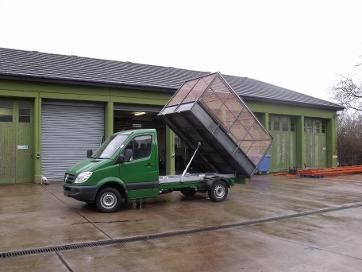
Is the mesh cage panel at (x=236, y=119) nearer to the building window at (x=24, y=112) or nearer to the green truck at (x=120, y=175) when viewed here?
the green truck at (x=120, y=175)

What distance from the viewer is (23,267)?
20.3 ft

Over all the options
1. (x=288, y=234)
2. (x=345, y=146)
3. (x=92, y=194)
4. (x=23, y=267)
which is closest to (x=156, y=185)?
(x=92, y=194)

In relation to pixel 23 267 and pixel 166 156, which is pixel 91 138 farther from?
pixel 23 267

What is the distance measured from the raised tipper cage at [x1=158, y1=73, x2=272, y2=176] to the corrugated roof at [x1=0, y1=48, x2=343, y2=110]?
19.5 feet

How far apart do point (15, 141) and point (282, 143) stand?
1454cm

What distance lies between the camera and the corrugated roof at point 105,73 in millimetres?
17016

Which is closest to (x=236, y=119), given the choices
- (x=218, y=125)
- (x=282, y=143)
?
(x=218, y=125)

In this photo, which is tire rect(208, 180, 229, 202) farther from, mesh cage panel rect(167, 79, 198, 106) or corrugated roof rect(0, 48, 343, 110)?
corrugated roof rect(0, 48, 343, 110)

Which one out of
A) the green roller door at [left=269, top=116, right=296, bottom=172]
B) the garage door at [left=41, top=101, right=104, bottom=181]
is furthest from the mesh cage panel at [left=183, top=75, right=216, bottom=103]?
the green roller door at [left=269, top=116, right=296, bottom=172]

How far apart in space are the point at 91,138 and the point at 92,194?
8.29m

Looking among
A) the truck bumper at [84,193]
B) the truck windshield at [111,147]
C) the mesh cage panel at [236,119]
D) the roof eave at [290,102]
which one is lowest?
the truck bumper at [84,193]

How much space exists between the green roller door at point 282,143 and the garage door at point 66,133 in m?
10.2

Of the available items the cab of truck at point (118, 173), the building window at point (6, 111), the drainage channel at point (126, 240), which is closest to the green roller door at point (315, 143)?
the drainage channel at point (126, 240)

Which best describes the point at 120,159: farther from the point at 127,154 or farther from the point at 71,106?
the point at 71,106
